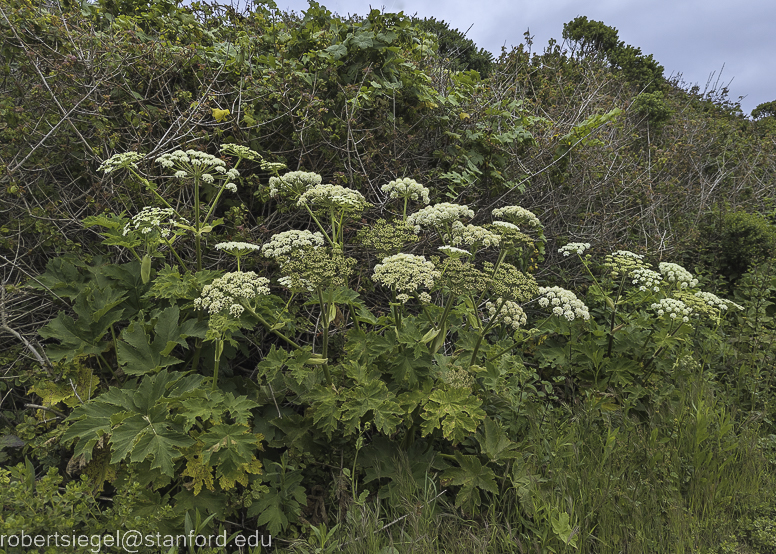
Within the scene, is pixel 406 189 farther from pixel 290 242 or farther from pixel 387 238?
pixel 290 242

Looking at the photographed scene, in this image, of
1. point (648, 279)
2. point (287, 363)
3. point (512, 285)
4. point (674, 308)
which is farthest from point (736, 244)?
point (287, 363)

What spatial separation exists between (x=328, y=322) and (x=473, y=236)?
46.9 inches

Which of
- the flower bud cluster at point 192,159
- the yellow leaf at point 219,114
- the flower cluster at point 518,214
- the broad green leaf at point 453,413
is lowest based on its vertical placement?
the broad green leaf at point 453,413

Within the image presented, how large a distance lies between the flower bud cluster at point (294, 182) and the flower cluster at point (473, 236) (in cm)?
110

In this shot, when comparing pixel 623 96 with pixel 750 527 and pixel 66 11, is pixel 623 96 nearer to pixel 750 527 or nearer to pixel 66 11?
pixel 750 527

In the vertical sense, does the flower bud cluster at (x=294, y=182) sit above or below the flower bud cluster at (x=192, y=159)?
below

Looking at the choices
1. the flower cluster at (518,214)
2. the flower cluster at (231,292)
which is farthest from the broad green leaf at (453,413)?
the flower cluster at (518,214)

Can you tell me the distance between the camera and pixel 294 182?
335 cm

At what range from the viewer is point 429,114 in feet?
17.6

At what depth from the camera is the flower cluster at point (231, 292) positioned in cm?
249

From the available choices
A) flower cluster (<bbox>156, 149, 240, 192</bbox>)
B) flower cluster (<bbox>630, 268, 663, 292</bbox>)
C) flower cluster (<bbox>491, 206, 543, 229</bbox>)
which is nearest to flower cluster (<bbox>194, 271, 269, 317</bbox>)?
flower cluster (<bbox>156, 149, 240, 192</bbox>)

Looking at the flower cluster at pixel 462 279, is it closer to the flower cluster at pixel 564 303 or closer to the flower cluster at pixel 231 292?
the flower cluster at pixel 564 303

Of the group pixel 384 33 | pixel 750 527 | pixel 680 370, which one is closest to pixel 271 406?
pixel 750 527

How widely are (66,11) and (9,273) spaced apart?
3.07 meters
